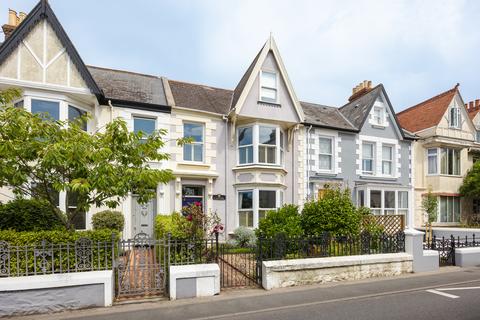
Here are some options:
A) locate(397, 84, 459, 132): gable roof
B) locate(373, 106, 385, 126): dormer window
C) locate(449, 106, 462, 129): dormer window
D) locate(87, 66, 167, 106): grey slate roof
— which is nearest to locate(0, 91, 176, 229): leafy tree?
locate(87, 66, 167, 106): grey slate roof

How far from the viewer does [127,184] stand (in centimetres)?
746

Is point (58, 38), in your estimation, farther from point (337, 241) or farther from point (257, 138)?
point (337, 241)

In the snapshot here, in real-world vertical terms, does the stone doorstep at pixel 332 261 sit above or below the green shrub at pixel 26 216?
below

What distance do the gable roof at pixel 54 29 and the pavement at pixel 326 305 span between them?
976cm

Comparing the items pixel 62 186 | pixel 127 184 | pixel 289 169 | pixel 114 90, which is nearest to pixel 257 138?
pixel 289 169

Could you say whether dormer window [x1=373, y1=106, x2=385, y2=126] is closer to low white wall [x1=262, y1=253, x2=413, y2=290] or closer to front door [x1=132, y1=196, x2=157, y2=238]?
low white wall [x1=262, y1=253, x2=413, y2=290]

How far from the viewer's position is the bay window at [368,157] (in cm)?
1897

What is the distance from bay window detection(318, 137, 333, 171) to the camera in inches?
701

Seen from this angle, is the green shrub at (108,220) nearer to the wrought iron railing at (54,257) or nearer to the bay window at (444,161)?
the wrought iron railing at (54,257)

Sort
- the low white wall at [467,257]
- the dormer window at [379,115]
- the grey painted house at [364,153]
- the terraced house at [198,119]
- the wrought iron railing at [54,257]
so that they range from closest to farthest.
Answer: the wrought iron railing at [54,257]
the low white wall at [467,257]
the terraced house at [198,119]
the grey painted house at [364,153]
the dormer window at [379,115]

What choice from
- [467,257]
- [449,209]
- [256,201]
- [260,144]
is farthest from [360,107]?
[467,257]

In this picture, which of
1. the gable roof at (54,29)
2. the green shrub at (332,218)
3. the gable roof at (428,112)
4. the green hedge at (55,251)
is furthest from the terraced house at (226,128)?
the green hedge at (55,251)

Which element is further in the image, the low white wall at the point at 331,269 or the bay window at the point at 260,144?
the bay window at the point at 260,144

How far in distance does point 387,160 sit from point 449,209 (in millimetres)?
6397
